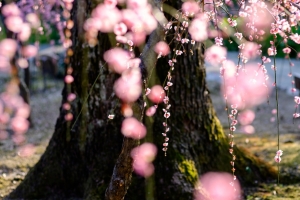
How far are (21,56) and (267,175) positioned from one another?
5.09m

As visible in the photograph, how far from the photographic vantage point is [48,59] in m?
10.8

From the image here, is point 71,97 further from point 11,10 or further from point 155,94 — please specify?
point 11,10

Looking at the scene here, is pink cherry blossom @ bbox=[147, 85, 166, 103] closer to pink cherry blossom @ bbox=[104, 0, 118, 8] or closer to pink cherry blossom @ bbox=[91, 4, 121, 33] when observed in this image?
pink cherry blossom @ bbox=[91, 4, 121, 33]

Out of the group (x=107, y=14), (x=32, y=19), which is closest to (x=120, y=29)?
(x=107, y=14)

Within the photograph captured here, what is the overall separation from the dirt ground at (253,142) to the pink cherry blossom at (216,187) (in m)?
0.18

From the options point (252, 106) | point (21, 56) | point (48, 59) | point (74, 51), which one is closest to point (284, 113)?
point (252, 106)

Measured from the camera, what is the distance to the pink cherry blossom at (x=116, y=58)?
10.9ft

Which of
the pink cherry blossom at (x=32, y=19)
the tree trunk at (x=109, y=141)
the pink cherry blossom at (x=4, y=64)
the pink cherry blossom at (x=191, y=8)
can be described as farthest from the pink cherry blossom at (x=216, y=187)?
the pink cherry blossom at (x=4, y=64)

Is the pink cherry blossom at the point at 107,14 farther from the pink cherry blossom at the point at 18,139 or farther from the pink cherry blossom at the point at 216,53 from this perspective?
the pink cherry blossom at the point at 18,139

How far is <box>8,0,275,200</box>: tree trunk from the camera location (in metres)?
3.53

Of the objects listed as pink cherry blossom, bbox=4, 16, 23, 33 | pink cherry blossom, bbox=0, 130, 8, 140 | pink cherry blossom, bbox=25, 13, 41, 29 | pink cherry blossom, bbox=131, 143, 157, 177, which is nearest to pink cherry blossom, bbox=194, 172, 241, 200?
pink cherry blossom, bbox=131, 143, 157, 177

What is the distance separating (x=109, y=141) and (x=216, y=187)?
818 mm

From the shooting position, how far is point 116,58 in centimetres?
333

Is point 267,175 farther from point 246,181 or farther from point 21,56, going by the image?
point 21,56
